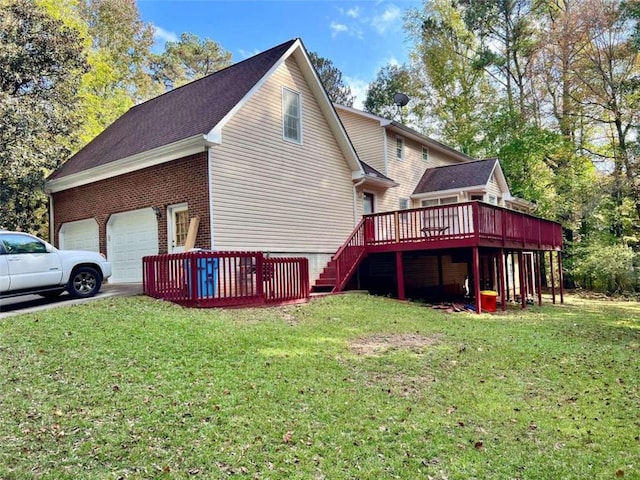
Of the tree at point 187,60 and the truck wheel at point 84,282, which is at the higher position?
the tree at point 187,60

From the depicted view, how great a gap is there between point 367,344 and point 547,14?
30.8 metres

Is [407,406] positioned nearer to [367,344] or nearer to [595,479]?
[595,479]

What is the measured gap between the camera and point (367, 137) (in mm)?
20281

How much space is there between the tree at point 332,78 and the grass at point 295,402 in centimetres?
3616

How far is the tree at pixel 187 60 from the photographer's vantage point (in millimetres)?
34219

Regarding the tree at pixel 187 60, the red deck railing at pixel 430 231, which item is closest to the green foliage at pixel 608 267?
the red deck railing at pixel 430 231

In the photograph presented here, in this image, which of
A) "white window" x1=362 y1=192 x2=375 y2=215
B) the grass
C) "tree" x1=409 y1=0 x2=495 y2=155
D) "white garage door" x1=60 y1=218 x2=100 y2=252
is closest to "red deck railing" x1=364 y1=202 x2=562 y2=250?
"white window" x1=362 y1=192 x2=375 y2=215

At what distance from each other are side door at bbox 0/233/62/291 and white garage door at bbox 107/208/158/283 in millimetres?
3596

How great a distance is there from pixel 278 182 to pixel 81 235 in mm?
7133

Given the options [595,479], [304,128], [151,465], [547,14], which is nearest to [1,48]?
[304,128]

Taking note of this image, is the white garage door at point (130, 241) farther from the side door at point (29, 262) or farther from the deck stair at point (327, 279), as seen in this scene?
the deck stair at point (327, 279)

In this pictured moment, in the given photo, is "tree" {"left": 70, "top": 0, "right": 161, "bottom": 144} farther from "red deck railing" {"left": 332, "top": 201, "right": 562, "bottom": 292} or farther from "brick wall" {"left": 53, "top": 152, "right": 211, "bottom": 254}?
"red deck railing" {"left": 332, "top": 201, "right": 562, "bottom": 292}

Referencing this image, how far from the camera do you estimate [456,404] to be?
5.17m

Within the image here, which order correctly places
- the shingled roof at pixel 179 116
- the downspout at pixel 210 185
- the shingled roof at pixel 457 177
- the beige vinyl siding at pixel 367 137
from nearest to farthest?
1. the downspout at pixel 210 185
2. the shingled roof at pixel 179 116
3. the beige vinyl siding at pixel 367 137
4. the shingled roof at pixel 457 177
